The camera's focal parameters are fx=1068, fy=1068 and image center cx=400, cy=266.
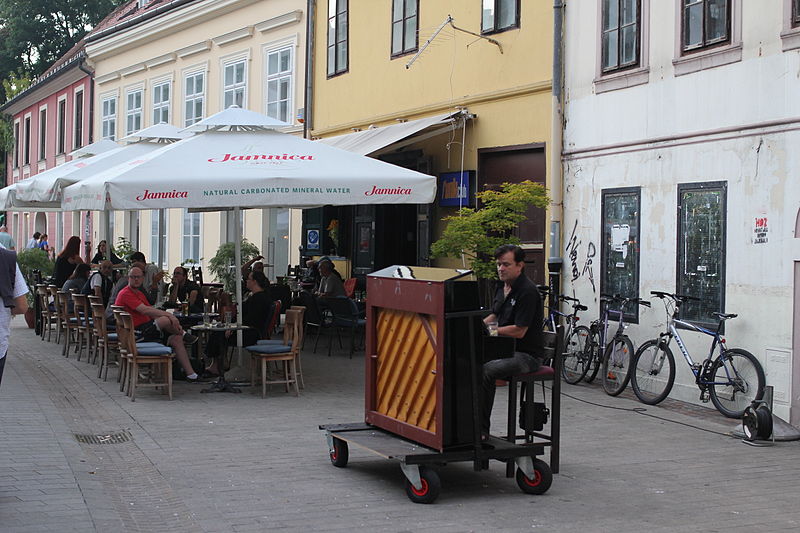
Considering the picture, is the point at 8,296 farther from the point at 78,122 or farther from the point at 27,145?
the point at 27,145

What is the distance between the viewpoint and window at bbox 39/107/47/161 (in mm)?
41969

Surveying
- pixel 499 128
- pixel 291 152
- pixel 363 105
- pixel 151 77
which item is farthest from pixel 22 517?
pixel 151 77

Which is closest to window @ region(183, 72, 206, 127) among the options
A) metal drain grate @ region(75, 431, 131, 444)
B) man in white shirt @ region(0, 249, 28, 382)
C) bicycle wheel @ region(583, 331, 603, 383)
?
bicycle wheel @ region(583, 331, 603, 383)

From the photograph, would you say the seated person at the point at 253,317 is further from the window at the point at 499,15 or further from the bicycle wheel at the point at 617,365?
the window at the point at 499,15

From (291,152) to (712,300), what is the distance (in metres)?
4.97

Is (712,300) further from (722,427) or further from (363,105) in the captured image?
(363,105)

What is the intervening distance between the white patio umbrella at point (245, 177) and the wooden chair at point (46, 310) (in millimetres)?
5802

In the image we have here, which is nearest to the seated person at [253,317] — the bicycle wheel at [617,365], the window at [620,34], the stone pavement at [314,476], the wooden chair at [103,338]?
the stone pavement at [314,476]

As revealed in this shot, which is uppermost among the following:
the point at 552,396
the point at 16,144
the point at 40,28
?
the point at 40,28

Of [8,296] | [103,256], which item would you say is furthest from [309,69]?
[8,296]

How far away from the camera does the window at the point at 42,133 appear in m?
42.0

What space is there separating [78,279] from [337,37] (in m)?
7.67

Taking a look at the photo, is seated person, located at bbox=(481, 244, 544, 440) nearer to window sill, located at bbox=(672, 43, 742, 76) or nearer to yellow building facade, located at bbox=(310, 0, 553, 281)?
window sill, located at bbox=(672, 43, 742, 76)

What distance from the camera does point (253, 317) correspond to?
1240cm
